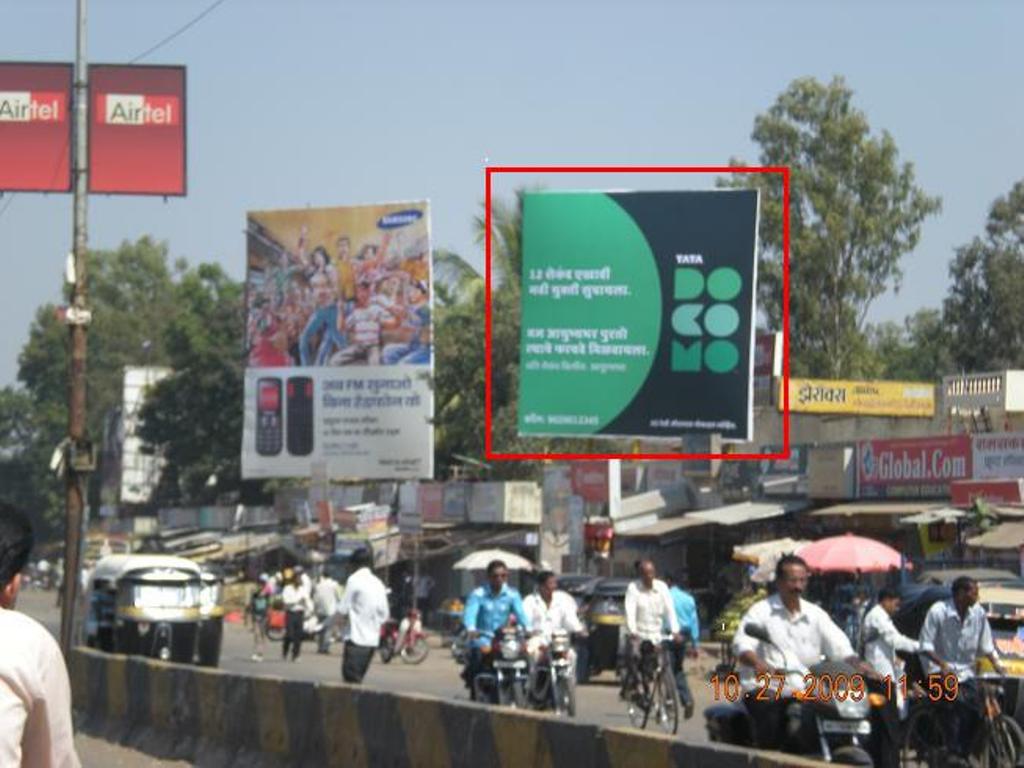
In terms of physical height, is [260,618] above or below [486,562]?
below

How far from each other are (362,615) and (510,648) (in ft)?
6.24

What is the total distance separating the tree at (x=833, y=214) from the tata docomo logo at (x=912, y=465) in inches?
814

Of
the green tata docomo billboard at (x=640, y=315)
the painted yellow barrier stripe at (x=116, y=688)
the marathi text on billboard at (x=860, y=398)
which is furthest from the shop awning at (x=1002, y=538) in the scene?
the marathi text on billboard at (x=860, y=398)

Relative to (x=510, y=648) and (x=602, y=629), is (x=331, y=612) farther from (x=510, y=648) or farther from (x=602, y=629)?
(x=510, y=648)

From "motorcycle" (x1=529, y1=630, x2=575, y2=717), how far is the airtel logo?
968 cm

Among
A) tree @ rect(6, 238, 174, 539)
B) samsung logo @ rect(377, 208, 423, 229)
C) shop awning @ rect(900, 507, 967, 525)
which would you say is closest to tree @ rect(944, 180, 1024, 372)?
samsung logo @ rect(377, 208, 423, 229)

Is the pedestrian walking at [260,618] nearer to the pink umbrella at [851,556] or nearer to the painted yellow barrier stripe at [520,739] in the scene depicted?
the pink umbrella at [851,556]

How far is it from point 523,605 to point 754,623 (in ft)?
22.3

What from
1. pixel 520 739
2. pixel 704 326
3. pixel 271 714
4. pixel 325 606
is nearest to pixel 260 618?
pixel 325 606

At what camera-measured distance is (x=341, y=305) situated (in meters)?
47.8

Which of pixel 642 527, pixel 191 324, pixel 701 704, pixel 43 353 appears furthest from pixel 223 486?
pixel 701 704

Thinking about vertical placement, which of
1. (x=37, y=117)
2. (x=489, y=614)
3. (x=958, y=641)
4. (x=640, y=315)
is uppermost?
(x=37, y=117)

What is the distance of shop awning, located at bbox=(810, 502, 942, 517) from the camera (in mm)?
30312

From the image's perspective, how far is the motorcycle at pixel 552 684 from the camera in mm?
16125
